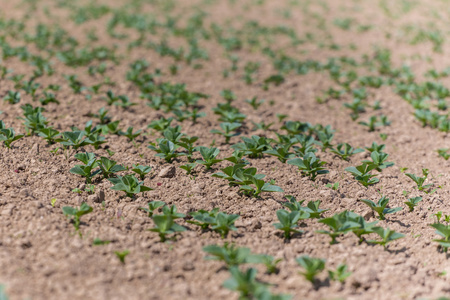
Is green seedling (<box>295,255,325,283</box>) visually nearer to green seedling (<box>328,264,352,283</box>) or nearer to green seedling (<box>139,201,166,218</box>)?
green seedling (<box>328,264,352,283</box>)

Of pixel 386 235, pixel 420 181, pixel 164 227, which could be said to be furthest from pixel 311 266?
pixel 420 181

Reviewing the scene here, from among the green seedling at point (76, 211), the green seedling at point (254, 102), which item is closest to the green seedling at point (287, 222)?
the green seedling at point (76, 211)

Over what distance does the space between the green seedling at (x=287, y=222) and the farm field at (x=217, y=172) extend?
0.02m

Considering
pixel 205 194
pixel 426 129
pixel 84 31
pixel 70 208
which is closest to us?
pixel 70 208

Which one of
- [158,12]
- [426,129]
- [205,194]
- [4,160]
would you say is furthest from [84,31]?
[426,129]

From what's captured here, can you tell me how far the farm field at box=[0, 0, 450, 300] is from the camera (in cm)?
283

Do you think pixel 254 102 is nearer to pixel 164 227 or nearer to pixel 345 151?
pixel 345 151

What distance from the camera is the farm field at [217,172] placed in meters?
2.83

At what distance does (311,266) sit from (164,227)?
4.09 ft

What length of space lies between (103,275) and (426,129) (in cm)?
542

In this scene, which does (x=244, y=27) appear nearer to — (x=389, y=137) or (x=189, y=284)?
(x=389, y=137)

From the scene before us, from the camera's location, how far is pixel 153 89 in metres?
6.69

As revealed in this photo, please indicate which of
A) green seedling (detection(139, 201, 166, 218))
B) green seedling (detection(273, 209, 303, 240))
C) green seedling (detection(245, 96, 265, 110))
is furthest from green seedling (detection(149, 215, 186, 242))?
green seedling (detection(245, 96, 265, 110))

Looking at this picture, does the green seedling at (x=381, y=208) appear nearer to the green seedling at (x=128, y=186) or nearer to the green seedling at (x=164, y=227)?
the green seedling at (x=164, y=227)
